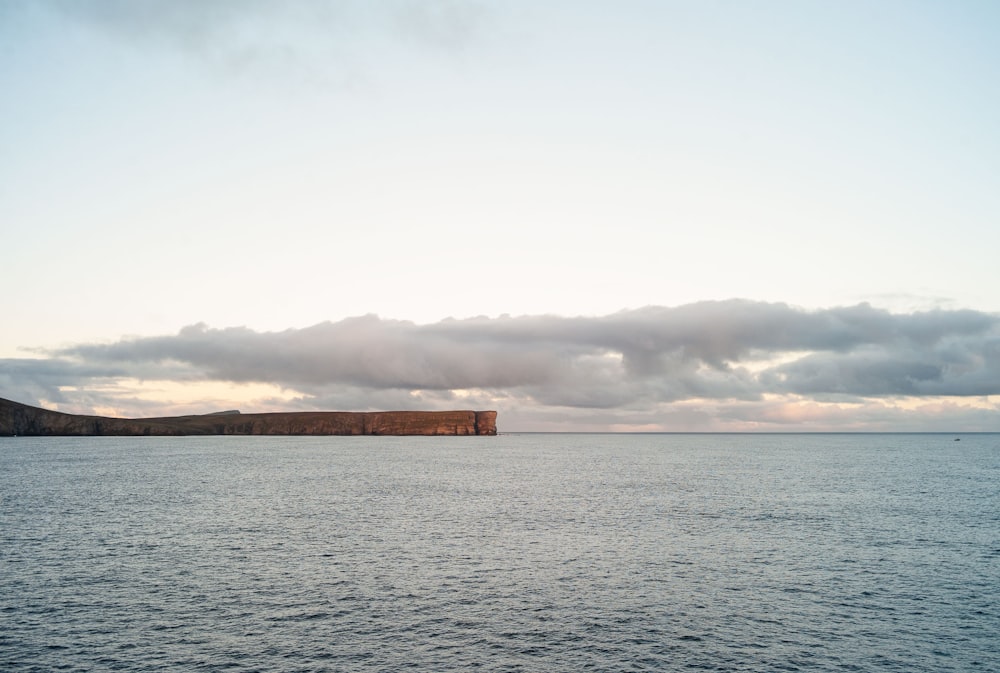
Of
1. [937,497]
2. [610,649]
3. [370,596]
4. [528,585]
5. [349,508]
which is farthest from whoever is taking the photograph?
[937,497]

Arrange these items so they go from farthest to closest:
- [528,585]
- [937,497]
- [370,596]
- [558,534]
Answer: [937,497], [558,534], [528,585], [370,596]

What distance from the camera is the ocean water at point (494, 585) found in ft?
128

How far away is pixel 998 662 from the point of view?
3803cm

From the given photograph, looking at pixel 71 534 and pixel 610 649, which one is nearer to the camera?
pixel 610 649

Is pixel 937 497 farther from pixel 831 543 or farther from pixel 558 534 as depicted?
pixel 558 534

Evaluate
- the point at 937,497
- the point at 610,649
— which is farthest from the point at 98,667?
the point at 937,497

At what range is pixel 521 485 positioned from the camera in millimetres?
139125

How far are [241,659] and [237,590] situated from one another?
14.7 metres

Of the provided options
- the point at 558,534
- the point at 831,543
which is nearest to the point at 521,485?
the point at 558,534

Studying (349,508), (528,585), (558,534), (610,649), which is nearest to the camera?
(610,649)

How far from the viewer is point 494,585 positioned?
2104 inches

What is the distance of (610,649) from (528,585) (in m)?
14.5

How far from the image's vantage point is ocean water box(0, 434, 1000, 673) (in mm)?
38875

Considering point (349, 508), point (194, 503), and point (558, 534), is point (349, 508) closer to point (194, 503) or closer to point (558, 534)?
point (194, 503)
